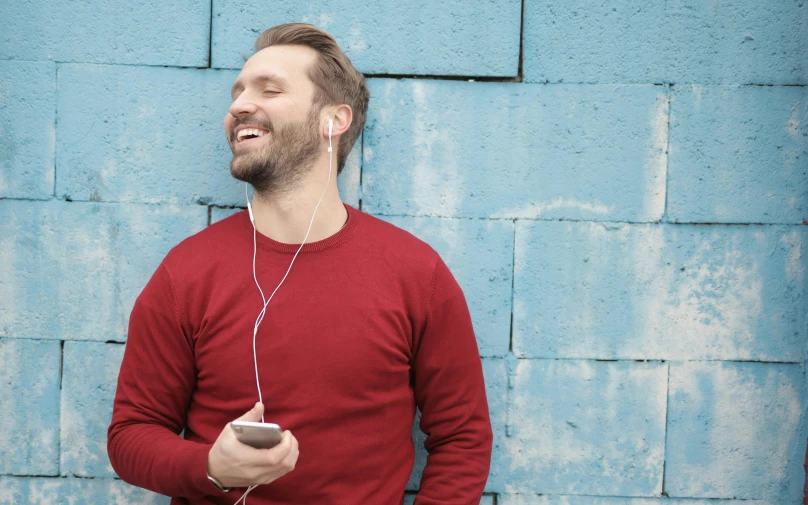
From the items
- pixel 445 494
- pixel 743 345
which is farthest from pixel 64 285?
pixel 743 345

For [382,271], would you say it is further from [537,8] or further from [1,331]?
[1,331]

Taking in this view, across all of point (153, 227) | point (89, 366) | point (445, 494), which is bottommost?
point (445, 494)

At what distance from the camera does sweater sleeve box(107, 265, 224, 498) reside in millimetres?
1852

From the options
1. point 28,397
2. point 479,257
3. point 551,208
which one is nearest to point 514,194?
point 551,208

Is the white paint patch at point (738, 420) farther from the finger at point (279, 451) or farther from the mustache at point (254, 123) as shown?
the mustache at point (254, 123)

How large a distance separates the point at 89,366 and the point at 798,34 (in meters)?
2.93

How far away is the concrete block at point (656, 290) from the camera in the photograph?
2320 millimetres

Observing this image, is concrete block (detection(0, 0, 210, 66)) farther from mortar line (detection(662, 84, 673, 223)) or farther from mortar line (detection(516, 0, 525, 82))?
mortar line (detection(662, 84, 673, 223))

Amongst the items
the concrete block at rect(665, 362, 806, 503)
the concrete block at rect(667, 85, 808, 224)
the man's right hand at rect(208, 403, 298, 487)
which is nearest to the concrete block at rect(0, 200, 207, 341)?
the man's right hand at rect(208, 403, 298, 487)

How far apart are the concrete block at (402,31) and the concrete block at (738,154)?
70 centimetres

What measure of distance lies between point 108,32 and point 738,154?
239 centimetres

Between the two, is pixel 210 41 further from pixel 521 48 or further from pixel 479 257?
pixel 479 257

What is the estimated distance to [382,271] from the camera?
6.48 ft

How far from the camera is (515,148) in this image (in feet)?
7.56
